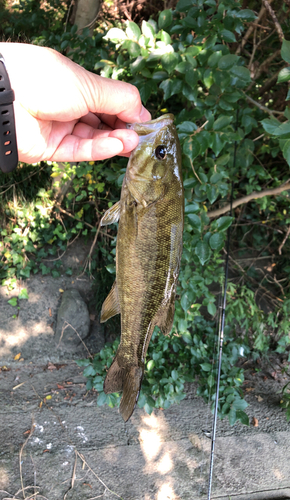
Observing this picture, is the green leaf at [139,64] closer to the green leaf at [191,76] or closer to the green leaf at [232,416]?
the green leaf at [191,76]

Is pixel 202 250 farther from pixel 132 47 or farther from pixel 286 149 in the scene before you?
pixel 132 47

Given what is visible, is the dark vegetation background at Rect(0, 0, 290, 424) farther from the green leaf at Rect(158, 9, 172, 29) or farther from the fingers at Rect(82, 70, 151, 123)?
the fingers at Rect(82, 70, 151, 123)

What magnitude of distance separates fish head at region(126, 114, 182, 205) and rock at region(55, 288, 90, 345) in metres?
2.58

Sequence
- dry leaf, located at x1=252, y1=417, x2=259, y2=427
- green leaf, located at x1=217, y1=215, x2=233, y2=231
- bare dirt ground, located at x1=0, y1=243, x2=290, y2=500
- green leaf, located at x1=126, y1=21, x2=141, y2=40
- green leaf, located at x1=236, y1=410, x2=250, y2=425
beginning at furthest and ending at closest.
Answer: dry leaf, located at x1=252, y1=417, x2=259, y2=427
bare dirt ground, located at x1=0, y1=243, x2=290, y2=500
green leaf, located at x1=236, y1=410, x2=250, y2=425
green leaf, located at x1=217, y1=215, x2=233, y2=231
green leaf, located at x1=126, y1=21, x2=141, y2=40

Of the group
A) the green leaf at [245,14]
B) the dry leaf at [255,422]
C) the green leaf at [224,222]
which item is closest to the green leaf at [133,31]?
the green leaf at [245,14]

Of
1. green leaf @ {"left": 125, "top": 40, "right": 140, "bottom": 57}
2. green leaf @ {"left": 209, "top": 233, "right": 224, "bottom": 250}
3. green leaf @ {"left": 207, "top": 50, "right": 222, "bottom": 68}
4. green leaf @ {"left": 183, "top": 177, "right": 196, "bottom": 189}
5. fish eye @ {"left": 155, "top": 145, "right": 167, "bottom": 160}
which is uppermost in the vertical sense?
green leaf @ {"left": 125, "top": 40, "right": 140, "bottom": 57}

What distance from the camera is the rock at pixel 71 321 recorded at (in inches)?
146

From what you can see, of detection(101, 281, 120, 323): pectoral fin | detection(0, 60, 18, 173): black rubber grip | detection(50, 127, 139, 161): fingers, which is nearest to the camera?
detection(0, 60, 18, 173): black rubber grip

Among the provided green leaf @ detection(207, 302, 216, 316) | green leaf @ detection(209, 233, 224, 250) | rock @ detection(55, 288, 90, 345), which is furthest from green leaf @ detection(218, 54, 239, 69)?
rock @ detection(55, 288, 90, 345)

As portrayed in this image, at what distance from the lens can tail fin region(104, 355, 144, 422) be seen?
1478 mm

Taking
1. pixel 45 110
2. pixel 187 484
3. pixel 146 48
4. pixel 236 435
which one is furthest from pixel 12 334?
pixel 146 48

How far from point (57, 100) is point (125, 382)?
4.47 ft

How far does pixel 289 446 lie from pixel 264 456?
35 cm

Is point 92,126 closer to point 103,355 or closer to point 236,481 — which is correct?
point 103,355
